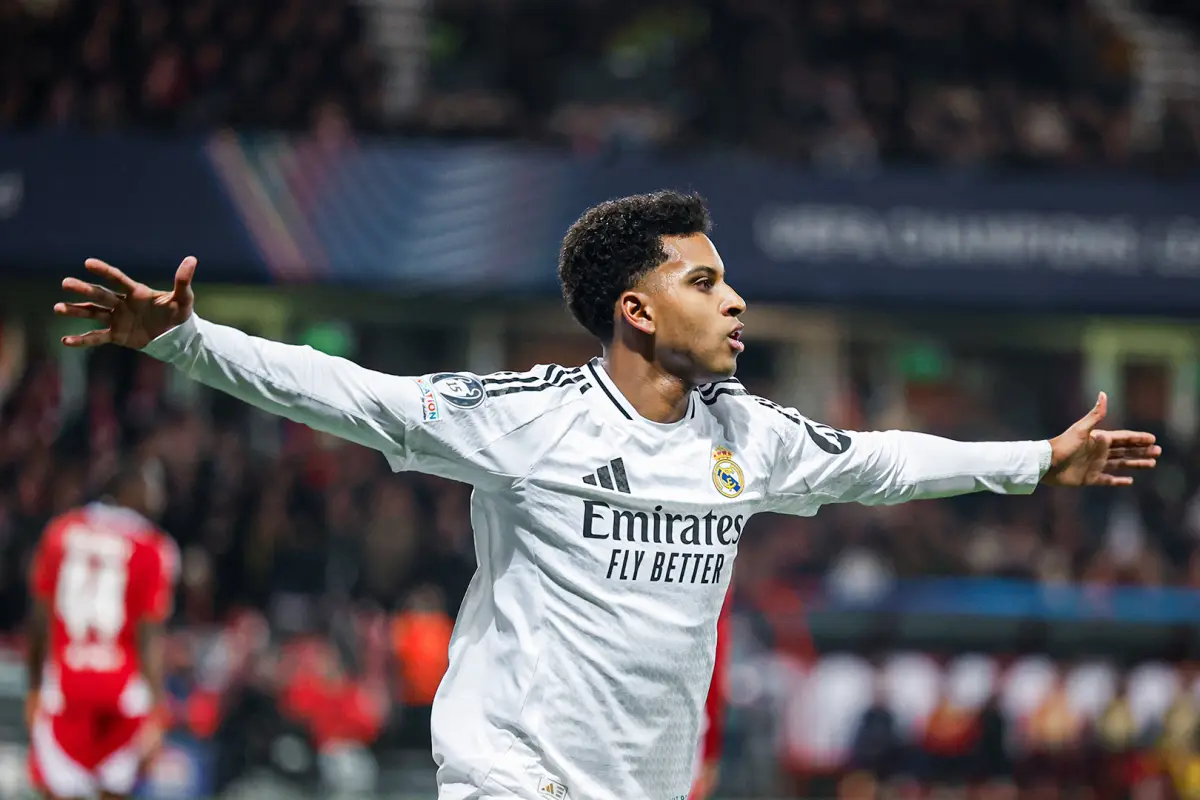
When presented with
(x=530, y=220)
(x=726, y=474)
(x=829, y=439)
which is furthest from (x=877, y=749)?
(x=726, y=474)

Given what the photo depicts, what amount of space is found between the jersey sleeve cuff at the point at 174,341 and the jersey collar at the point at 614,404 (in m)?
1.00

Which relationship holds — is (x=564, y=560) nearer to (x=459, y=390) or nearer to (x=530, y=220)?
(x=459, y=390)

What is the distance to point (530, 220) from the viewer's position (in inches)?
559


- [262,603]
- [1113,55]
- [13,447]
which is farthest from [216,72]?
[1113,55]

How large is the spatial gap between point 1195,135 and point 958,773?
766 centimetres

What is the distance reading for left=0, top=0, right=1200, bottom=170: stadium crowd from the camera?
1412 centimetres

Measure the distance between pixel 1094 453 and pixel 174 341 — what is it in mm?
2447

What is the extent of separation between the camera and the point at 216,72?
47.4ft

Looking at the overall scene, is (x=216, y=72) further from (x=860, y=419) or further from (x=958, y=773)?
(x=958, y=773)

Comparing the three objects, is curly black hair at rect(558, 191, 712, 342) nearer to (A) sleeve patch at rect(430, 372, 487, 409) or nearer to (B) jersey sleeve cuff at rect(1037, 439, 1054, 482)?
(A) sleeve patch at rect(430, 372, 487, 409)

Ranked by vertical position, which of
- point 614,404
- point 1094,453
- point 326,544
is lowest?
point 326,544

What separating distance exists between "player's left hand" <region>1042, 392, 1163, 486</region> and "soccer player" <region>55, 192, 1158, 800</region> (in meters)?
0.65

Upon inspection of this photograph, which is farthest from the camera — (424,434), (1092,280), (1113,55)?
(1113,55)

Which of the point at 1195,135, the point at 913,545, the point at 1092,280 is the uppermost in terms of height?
the point at 1195,135
